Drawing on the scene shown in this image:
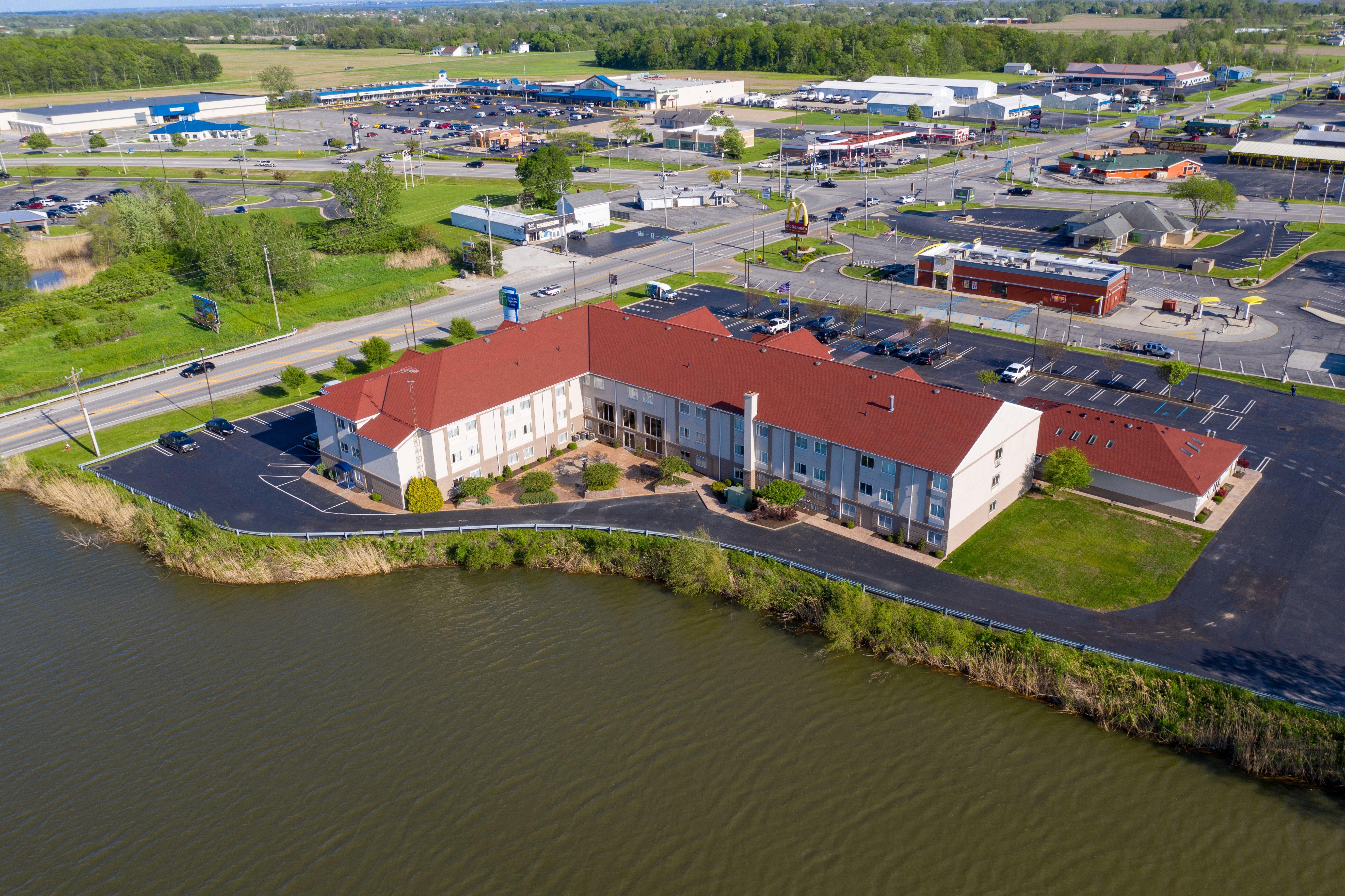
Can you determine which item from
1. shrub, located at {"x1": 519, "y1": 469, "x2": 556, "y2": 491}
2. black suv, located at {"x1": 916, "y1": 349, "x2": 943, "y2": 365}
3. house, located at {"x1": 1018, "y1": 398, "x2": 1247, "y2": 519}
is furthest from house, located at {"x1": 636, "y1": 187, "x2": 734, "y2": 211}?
house, located at {"x1": 1018, "y1": 398, "x2": 1247, "y2": 519}

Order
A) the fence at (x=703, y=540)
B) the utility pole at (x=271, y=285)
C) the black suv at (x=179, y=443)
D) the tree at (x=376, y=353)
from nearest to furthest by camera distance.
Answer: the fence at (x=703, y=540)
the black suv at (x=179, y=443)
the tree at (x=376, y=353)
the utility pole at (x=271, y=285)

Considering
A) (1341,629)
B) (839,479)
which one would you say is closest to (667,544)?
(839,479)

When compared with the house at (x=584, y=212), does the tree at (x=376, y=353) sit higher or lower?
lower

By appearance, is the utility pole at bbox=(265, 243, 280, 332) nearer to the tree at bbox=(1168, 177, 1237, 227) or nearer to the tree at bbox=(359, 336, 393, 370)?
the tree at bbox=(359, 336, 393, 370)

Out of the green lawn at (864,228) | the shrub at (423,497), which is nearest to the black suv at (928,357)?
the shrub at (423,497)

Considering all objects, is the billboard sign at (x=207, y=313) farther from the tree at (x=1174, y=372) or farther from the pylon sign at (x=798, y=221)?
the tree at (x=1174, y=372)

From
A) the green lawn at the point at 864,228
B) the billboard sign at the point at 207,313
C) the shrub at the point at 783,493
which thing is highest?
the green lawn at the point at 864,228

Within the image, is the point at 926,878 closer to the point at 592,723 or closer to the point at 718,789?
the point at 718,789
